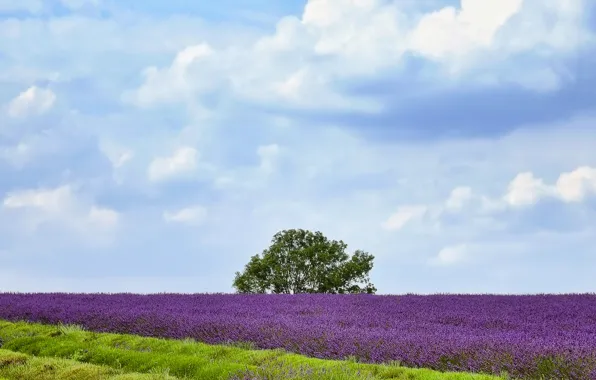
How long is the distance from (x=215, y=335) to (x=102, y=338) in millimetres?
2014

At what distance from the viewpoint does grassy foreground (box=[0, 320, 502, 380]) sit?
350 inches

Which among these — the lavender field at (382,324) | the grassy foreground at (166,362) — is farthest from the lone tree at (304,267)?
the grassy foreground at (166,362)

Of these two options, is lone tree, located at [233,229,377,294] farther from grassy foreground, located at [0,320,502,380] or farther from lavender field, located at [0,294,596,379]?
grassy foreground, located at [0,320,502,380]

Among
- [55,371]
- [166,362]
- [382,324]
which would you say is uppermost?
[382,324]

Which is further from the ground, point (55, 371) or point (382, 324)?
point (382, 324)

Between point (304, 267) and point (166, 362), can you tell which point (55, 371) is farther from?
point (304, 267)

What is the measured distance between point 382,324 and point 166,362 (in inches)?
191

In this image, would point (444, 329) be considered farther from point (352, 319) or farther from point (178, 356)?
point (178, 356)

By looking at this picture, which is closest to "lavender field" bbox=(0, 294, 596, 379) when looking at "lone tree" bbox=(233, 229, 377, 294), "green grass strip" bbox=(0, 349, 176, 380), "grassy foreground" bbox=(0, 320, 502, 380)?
"grassy foreground" bbox=(0, 320, 502, 380)

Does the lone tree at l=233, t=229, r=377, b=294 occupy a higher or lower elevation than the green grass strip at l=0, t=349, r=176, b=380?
higher

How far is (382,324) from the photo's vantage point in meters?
14.1

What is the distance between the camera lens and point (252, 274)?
2884 cm

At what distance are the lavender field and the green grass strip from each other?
2890 mm

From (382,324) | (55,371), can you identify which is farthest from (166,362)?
(382,324)
